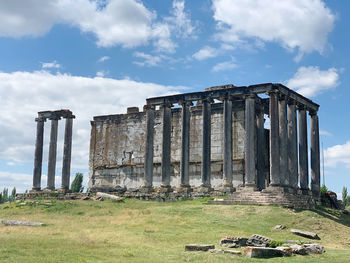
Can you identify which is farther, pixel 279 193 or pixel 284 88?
pixel 284 88

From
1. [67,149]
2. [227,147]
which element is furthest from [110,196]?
[67,149]

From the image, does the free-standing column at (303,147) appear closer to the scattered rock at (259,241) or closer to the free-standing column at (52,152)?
the scattered rock at (259,241)

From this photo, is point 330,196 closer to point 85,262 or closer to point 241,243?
point 241,243

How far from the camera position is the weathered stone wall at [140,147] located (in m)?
41.0

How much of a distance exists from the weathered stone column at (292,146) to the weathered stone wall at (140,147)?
15.3ft

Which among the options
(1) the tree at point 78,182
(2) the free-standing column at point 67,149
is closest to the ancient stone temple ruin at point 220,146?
(2) the free-standing column at point 67,149

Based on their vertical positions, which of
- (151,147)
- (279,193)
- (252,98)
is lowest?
(279,193)

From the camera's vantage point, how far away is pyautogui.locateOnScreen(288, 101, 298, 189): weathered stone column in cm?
3634

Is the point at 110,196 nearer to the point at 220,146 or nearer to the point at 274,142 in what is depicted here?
the point at 220,146

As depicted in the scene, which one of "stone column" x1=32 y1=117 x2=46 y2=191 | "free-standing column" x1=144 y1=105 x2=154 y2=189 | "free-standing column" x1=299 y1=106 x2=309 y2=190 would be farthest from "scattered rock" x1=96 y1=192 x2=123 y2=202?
"free-standing column" x1=299 y1=106 x2=309 y2=190

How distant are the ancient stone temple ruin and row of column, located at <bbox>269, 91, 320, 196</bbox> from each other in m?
0.07

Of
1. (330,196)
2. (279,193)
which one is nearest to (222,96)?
(279,193)

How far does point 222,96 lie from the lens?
36.2 m

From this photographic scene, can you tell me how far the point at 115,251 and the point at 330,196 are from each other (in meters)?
28.4
